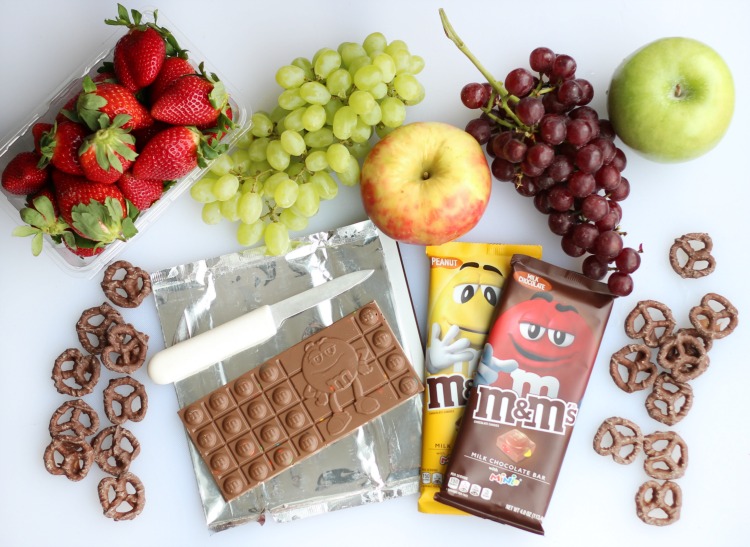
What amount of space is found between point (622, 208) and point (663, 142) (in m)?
0.17

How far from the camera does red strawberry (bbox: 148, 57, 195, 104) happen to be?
888 millimetres

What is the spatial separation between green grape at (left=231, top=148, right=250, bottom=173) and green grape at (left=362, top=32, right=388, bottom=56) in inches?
10.3

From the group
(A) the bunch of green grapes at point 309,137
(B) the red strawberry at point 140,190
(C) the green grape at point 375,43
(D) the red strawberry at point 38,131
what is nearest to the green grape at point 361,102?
(A) the bunch of green grapes at point 309,137

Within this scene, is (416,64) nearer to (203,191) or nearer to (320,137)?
(320,137)

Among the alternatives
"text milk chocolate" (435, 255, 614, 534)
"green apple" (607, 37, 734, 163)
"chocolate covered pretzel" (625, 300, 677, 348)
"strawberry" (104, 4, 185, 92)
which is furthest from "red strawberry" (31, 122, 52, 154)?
"chocolate covered pretzel" (625, 300, 677, 348)

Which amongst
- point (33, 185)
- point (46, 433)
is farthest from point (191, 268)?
point (46, 433)

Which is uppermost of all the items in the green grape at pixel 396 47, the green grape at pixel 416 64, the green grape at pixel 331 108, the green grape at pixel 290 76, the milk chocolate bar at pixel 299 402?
the green grape at pixel 396 47

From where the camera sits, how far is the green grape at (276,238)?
1.00 metres

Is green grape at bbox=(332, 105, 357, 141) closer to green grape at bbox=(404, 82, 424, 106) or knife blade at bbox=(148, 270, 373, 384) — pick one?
green grape at bbox=(404, 82, 424, 106)

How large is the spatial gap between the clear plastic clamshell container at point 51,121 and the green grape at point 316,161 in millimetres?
116

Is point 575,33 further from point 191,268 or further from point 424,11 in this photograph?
point 191,268

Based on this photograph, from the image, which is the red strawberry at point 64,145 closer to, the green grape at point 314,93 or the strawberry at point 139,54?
the strawberry at point 139,54

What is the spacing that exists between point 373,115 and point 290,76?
0.15 m

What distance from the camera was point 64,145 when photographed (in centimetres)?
85
